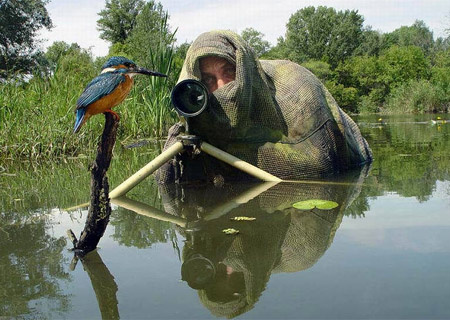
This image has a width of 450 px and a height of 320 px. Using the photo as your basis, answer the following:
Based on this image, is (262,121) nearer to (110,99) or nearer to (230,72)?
(230,72)

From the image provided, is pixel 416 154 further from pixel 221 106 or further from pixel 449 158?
pixel 221 106

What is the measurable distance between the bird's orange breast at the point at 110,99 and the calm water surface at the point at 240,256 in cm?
82

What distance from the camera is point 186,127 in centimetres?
503

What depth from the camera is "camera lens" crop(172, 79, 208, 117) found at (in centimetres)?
471

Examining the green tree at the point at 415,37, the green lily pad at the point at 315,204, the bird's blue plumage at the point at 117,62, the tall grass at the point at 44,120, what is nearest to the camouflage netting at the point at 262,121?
the green lily pad at the point at 315,204

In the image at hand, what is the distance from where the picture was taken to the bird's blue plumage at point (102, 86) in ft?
8.48

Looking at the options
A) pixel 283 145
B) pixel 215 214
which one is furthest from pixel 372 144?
pixel 215 214

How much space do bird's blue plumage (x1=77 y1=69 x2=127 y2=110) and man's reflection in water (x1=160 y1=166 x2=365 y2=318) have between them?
3.13 feet

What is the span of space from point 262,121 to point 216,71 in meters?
0.64

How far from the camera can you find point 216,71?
5117 millimetres

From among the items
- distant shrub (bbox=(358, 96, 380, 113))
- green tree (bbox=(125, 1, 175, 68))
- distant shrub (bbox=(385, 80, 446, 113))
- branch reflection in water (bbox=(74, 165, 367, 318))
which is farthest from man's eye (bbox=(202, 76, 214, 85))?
distant shrub (bbox=(358, 96, 380, 113))

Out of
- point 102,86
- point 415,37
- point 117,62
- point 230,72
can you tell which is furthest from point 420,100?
point 415,37

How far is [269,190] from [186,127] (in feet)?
3.10

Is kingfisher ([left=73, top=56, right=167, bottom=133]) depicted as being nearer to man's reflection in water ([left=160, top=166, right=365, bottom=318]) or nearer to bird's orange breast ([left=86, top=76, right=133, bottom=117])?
bird's orange breast ([left=86, top=76, right=133, bottom=117])
